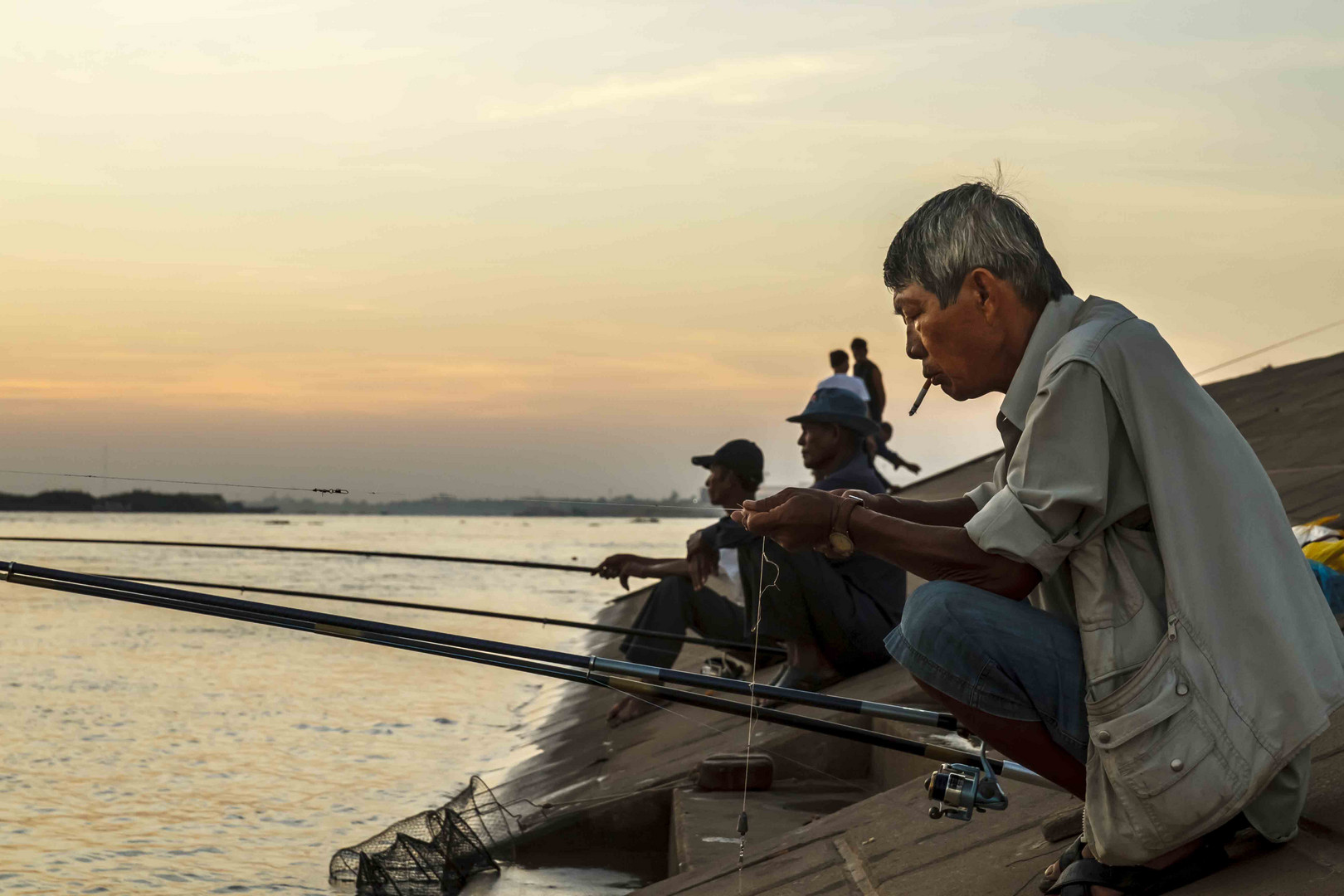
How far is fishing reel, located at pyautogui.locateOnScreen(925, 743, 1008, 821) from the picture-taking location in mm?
2357

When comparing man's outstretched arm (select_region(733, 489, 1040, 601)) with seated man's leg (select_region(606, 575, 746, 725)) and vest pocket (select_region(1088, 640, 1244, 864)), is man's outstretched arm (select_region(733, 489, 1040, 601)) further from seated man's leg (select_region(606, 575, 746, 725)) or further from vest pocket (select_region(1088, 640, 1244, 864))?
seated man's leg (select_region(606, 575, 746, 725))

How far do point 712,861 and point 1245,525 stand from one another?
188 cm

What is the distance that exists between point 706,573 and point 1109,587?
3.66 m

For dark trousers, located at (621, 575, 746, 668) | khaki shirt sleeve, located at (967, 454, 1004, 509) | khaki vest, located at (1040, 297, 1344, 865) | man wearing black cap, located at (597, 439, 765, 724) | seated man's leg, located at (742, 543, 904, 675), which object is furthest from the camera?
dark trousers, located at (621, 575, 746, 668)

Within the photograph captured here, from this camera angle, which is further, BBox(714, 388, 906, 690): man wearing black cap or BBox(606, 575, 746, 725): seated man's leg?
BBox(606, 575, 746, 725): seated man's leg

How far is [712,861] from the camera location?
3395mm

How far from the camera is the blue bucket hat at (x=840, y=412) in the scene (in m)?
5.02

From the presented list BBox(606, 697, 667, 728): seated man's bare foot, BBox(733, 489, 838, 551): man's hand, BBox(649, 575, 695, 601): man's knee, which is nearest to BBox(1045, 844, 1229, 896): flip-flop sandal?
BBox(733, 489, 838, 551): man's hand

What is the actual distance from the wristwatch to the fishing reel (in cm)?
48

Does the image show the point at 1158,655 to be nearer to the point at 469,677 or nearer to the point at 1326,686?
the point at 1326,686

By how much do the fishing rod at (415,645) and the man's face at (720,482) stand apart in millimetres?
2722

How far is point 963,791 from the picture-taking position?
236 centimetres

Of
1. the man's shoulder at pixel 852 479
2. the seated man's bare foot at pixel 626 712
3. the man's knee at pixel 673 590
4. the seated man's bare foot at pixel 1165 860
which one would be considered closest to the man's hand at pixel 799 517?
the seated man's bare foot at pixel 1165 860

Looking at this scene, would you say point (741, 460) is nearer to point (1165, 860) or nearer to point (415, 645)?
point (415, 645)
